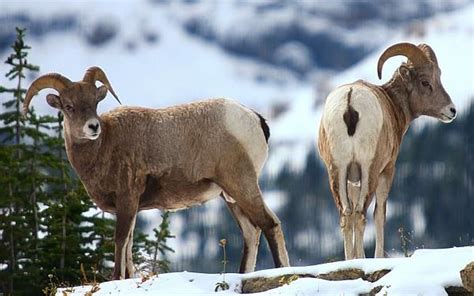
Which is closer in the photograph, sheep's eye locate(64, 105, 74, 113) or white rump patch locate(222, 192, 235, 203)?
sheep's eye locate(64, 105, 74, 113)

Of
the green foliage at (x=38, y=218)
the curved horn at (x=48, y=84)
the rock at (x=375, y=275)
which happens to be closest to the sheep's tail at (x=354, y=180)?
the rock at (x=375, y=275)

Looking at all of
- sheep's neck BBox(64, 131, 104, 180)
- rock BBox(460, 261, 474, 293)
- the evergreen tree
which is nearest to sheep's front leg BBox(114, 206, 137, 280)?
sheep's neck BBox(64, 131, 104, 180)

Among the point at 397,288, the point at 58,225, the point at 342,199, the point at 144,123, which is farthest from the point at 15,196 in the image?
the point at 397,288

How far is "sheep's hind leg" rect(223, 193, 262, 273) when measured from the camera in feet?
52.7

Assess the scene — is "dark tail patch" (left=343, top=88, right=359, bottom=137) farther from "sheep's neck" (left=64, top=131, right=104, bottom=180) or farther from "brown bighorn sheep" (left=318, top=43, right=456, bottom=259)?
"sheep's neck" (left=64, top=131, right=104, bottom=180)

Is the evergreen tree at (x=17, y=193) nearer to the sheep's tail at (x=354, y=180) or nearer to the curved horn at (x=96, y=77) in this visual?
the curved horn at (x=96, y=77)

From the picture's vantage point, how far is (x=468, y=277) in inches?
425

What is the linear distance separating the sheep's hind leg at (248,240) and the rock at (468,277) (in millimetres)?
5584

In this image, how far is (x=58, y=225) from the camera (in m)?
26.9

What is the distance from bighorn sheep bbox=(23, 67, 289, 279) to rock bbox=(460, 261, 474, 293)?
516 centimetres

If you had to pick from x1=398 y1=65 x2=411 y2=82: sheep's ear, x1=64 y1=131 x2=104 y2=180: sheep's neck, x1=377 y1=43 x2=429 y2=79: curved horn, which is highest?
x1=377 y1=43 x2=429 y2=79: curved horn

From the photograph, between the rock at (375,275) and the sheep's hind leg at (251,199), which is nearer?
the rock at (375,275)

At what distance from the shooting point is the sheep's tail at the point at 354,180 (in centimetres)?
1489

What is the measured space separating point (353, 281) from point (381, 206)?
14.9ft
